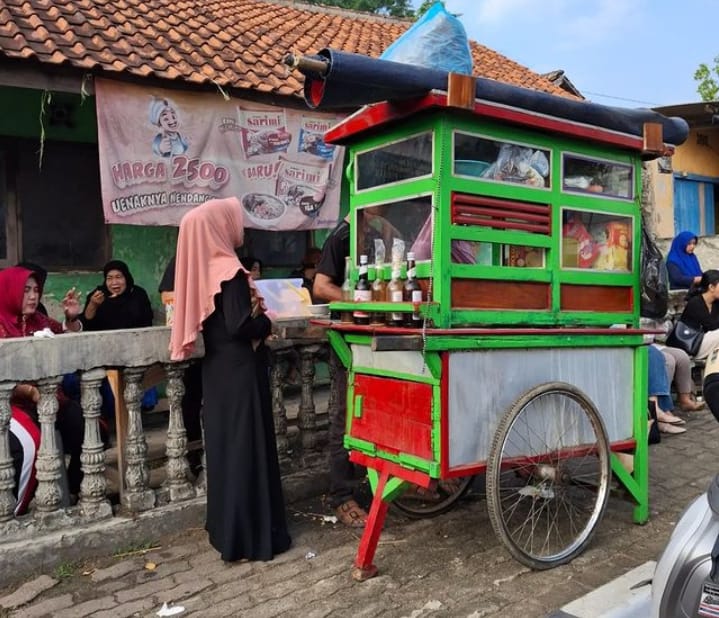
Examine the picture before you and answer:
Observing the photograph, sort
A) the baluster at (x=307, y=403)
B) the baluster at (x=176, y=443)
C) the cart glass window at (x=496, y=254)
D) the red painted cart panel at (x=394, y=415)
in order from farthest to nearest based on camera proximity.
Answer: the baluster at (x=307, y=403) < the baluster at (x=176, y=443) < the cart glass window at (x=496, y=254) < the red painted cart panel at (x=394, y=415)

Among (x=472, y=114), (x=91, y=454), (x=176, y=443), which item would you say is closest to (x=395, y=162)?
(x=472, y=114)

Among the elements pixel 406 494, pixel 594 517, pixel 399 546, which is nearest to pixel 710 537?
pixel 594 517

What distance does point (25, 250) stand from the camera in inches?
253

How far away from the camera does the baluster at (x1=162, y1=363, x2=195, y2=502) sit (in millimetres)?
3689

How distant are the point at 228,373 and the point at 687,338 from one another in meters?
5.45

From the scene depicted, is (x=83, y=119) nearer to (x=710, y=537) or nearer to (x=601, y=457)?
(x=601, y=457)

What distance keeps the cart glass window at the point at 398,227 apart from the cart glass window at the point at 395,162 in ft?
0.42

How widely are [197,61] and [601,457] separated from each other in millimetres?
5533

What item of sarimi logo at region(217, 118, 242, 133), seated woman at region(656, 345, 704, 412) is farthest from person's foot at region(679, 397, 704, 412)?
sarimi logo at region(217, 118, 242, 133)

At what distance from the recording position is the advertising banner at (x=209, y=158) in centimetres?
594

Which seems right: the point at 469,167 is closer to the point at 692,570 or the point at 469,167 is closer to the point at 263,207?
the point at 692,570

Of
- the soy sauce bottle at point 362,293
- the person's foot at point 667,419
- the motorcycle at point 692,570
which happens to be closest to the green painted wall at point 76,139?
the soy sauce bottle at point 362,293

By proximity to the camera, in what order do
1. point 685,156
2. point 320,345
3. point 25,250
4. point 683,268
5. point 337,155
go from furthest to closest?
1. point 685,156
2. point 683,268
3. point 337,155
4. point 25,250
5. point 320,345

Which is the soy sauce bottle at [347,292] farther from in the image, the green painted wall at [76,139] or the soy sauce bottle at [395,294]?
the green painted wall at [76,139]
